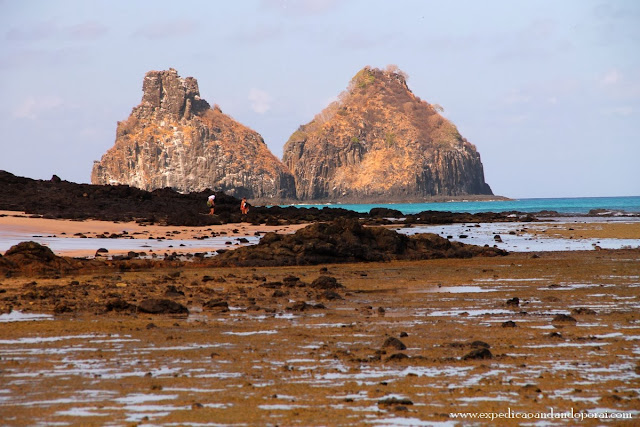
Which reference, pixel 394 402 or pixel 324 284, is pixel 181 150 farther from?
pixel 394 402

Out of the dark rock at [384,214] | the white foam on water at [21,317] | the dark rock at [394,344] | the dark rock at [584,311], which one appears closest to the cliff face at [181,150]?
the dark rock at [384,214]

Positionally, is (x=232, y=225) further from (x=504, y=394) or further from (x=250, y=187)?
(x=250, y=187)

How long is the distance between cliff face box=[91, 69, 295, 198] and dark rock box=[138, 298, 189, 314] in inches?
6270

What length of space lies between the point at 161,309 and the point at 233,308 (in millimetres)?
1248

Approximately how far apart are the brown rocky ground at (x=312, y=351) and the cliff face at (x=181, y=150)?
157 meters

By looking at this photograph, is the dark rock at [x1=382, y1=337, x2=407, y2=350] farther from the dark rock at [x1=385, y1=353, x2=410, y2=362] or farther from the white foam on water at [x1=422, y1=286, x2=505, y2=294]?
the white foam on water at [x1=422, y1=286, x2=505, y2=294]

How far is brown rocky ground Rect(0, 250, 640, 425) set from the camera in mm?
6570

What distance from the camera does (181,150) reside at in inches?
6909

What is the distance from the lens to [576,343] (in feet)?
31.1

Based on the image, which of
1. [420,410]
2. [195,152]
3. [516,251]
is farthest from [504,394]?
[195,152]

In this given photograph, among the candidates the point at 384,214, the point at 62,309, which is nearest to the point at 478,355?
the point at 62,309

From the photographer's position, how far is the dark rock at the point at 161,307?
39.4ft

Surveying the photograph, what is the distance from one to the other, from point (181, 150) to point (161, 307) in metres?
166

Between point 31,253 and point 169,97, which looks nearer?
point 31,253
